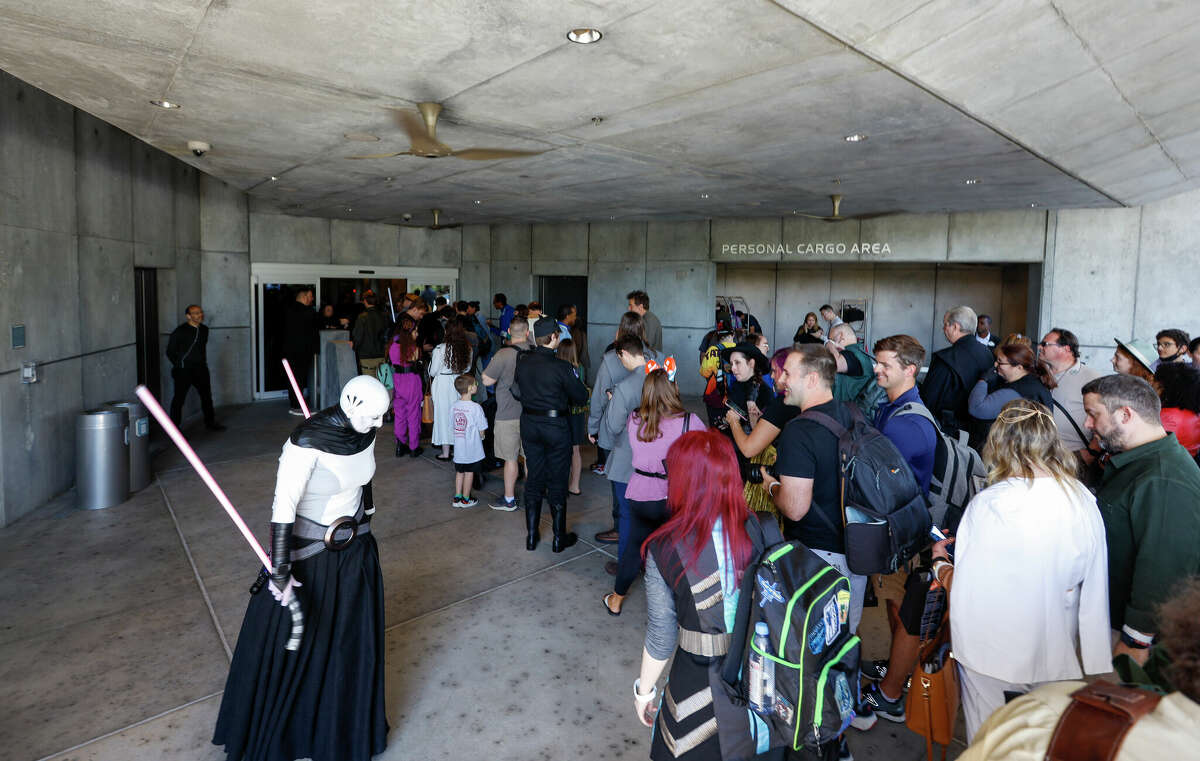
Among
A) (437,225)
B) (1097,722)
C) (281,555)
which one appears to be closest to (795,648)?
(1097,722)

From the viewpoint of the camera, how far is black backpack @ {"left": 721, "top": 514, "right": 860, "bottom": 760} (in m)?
1.81

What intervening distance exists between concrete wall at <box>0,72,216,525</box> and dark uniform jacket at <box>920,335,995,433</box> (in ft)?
23.1

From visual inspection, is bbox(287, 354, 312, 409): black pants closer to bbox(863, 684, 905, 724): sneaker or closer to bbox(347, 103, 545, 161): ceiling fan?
bbox(347, 103, 545, 161): ceiling fan

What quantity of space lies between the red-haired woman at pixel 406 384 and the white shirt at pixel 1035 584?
6.12 m

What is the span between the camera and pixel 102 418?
19.5ft

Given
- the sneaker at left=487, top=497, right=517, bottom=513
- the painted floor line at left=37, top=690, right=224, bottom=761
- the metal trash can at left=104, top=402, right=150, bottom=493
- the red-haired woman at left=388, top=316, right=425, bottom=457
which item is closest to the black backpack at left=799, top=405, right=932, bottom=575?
the painted floor line at left=37, top=690, right=224, bottom=761

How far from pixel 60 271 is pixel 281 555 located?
5.43 m

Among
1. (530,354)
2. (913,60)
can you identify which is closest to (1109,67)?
(913,60)

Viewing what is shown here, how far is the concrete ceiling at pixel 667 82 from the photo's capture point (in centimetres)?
326

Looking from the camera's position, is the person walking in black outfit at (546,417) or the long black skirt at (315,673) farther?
the person walking in black outfit at (546,417)

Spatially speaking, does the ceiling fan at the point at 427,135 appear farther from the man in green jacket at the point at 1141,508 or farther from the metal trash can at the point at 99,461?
the man in green jacket at the point at 1141,508

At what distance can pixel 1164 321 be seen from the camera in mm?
9102

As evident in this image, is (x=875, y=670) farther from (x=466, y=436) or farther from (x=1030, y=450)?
(x=466, y=436)

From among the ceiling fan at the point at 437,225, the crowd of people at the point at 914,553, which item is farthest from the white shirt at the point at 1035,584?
the ceiling fan at the point at 437,225
